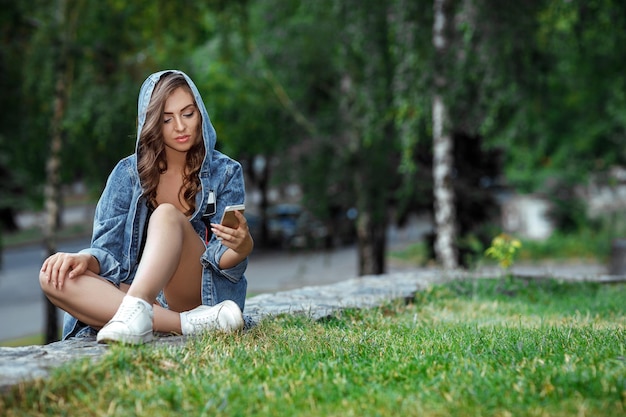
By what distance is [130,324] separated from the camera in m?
3.61

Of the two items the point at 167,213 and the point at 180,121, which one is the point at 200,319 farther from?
the point at 180,121

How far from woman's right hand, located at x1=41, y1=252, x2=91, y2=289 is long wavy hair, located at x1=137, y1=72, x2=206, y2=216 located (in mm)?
540

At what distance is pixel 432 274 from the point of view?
8141mm

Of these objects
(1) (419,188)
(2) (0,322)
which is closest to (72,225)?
(2) (0,322)

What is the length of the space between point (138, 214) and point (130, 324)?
775 mm

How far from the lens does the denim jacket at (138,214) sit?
4137mm

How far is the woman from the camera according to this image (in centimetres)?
384

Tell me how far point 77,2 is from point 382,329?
8.96 metres

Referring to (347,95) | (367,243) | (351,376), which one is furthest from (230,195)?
(367,243)

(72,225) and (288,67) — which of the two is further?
(72,225)

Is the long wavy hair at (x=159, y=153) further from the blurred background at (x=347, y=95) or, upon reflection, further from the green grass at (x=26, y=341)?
the green grass at (x=26, y=341)

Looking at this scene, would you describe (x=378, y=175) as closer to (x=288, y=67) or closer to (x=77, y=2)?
(x=288, y=67)

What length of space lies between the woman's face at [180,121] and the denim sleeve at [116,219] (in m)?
0.29

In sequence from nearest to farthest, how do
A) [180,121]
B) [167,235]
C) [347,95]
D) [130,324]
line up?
[130,324] → [167,235] → [180,121] → [347,95]
